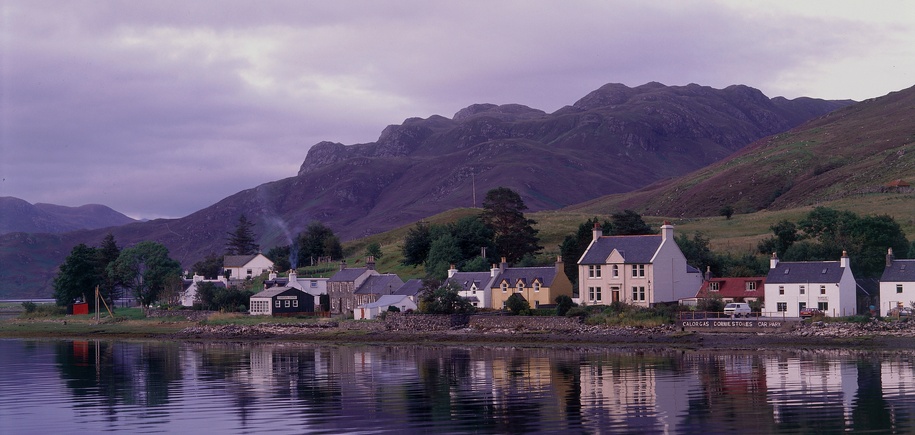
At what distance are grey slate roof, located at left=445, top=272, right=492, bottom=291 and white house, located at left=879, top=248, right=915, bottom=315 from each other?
30115 millimetres

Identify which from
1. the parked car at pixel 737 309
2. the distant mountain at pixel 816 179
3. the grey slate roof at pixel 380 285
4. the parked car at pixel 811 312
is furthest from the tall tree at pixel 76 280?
the distant mountain at pixel 816 179

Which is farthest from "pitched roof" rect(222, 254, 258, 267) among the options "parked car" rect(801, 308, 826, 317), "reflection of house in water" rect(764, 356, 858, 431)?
"reflection of house in water" rect(764, 356, 858, 431)

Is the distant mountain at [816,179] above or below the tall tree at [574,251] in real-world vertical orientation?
above

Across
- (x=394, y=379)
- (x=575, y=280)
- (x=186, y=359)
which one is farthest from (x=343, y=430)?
(x=575, y=280)

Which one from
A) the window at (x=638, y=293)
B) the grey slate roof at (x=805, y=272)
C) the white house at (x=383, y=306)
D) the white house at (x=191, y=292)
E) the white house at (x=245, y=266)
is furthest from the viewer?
the white house at (x=245, y=266)

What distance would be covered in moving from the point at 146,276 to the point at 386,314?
143 feet

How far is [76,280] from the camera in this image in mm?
112062

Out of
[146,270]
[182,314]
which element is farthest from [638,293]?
[146,270]

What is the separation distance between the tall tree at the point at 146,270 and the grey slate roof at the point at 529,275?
157 ft

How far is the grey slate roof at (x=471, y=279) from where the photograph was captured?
265 ft

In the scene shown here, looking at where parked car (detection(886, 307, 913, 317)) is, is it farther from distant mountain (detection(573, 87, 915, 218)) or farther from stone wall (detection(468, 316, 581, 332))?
distant mountain (detection(573, 87, 915, 218))

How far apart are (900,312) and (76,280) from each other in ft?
286

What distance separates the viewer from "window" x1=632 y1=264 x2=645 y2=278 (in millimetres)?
73069

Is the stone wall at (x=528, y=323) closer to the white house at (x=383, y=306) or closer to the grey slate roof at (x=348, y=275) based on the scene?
the white house at (x=383, y=306)
